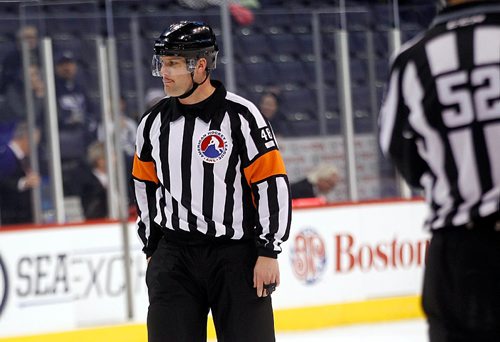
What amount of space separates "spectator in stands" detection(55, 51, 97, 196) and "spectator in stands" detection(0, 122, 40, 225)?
152 mm

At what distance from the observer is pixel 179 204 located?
120 inches

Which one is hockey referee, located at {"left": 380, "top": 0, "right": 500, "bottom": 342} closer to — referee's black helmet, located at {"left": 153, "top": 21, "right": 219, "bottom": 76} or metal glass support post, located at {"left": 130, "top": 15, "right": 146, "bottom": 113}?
referee's black helmet, located at {"left": 153, "top": 21, "right": 219, "bottom": 76}

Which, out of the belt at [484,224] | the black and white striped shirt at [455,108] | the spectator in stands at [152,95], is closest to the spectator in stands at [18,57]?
the spectator in stands at [152,95]

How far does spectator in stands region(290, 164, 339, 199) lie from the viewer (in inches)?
259

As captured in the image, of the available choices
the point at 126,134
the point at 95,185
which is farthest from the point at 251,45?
the point at 95,185

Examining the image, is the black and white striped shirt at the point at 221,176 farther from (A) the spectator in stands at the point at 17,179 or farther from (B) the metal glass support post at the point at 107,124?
(B) the metal glass support post at the point at 107,124

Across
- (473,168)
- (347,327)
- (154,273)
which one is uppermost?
(473,168)

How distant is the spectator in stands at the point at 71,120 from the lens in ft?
19.6

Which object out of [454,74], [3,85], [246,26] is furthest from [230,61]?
[454,74]

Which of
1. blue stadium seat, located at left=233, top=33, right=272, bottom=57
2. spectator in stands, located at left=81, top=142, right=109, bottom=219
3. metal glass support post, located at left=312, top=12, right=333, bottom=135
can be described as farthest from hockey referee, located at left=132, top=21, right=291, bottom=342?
metal glass support post, located at left=312, top=12, right=333, bottom=135

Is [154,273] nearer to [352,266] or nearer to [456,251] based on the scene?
[456,251]

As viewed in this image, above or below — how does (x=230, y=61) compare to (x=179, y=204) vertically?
above

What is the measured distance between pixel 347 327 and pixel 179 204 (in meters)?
3.57

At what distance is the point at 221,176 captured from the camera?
303cm
